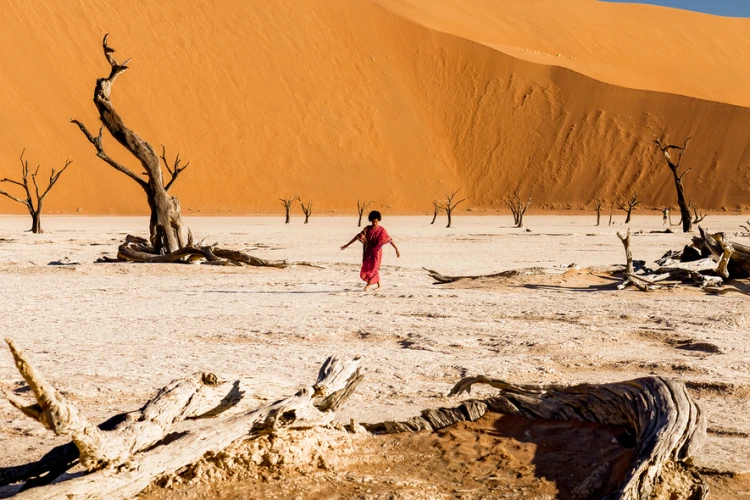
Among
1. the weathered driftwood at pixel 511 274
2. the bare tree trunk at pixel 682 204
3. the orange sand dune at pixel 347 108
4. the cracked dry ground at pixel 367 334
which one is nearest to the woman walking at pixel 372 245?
the cracked dry ground at pixel 367 334

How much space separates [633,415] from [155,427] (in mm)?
2057

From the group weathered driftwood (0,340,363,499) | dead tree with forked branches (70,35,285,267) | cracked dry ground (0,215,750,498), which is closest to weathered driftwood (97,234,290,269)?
dead tree with forked branches (70,35,285,267)

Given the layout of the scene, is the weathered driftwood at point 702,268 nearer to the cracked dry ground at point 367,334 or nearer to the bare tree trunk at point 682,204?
the cracked dry ground at point 367,334

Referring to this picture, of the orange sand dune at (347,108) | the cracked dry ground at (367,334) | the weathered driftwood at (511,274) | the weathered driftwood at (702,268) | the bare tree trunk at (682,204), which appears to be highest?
the orange sand dune at (347,108)

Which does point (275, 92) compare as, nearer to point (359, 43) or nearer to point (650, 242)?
point (359, 43)

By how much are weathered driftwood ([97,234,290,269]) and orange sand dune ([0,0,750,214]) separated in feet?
145

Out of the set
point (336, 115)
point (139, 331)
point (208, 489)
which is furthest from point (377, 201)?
point (208, 489)

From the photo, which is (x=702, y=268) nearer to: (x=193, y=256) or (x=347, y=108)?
(x=193, y=256)

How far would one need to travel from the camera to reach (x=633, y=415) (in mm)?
4012

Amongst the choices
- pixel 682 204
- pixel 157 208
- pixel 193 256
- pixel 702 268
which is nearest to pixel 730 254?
pixel 702 268

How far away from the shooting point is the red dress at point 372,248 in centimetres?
1184

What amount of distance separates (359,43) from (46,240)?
5810 centimetres

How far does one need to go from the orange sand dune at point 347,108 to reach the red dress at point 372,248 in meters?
50.0

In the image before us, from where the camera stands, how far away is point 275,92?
7262cm
